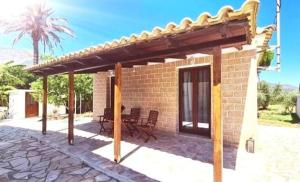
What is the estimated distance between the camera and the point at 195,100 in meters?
8.78

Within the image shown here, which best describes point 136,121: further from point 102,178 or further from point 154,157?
point 102,178

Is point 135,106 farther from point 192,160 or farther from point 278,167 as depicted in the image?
point 278,167

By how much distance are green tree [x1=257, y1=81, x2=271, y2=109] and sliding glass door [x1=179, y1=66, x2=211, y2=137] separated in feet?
52.6

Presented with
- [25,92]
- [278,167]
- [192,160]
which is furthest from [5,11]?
[278,167]

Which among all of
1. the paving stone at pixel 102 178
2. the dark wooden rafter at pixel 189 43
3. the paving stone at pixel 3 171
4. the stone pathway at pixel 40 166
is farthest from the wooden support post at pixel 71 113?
the paving stone at pixel 102 178

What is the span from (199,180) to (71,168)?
3.07 meters

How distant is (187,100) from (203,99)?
70 cm

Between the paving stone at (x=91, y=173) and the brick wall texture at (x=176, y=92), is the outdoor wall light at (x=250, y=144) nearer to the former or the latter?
the brick wall texture at (x=176, y=92)

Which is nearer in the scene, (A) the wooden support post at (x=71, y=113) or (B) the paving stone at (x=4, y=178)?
(B) the paving stone at (x=4, y=178)

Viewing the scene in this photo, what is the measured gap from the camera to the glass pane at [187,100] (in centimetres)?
894

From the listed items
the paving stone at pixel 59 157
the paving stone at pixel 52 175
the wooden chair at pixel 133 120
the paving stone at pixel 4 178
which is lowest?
the paving stone at pixel 4 178

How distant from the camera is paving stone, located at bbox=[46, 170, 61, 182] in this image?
5095 mm

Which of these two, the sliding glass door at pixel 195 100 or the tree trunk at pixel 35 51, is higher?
the tree trunk at pixel 35 51

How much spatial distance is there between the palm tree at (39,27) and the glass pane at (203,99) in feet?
51.2
